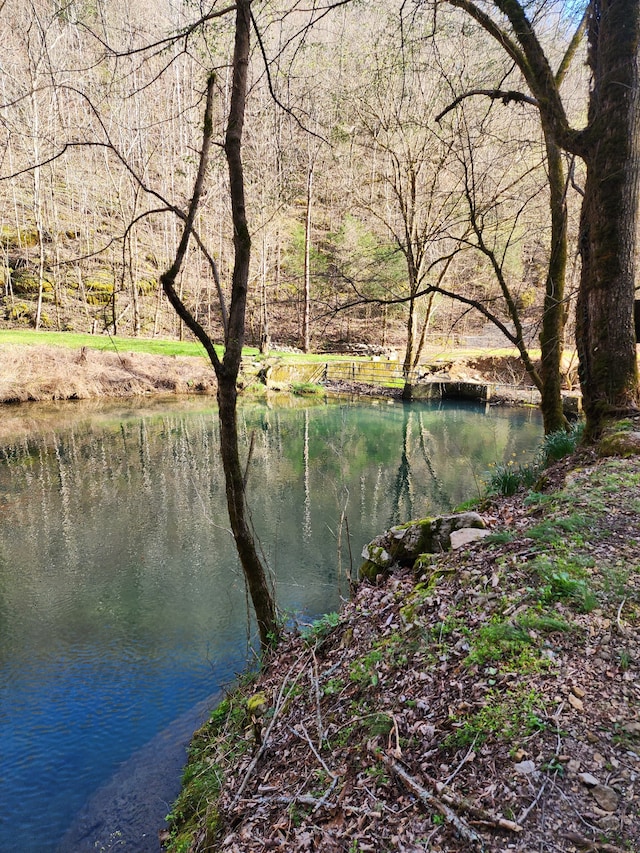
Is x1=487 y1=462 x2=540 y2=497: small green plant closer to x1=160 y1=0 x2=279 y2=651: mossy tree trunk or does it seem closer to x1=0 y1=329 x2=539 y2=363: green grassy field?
x1=160 y1=0 x2=279 y2=651: mossy tree trunk

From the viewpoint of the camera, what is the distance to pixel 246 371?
2283 cm

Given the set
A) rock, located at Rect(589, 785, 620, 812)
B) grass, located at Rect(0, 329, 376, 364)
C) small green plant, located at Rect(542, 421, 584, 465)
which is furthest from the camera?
grass, located at Rect(0, 329, 376, 364)

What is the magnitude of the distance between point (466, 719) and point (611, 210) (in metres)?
4.55

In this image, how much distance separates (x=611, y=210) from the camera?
14.9ft

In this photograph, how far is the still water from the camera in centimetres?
420

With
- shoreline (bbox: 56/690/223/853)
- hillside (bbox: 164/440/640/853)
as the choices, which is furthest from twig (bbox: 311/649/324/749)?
shoreline (bbox: 56/690/223/853)

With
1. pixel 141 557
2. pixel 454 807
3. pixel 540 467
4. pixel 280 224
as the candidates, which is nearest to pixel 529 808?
pixel 454 807

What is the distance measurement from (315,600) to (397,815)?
4.34 metres

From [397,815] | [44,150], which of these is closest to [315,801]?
[397,815]

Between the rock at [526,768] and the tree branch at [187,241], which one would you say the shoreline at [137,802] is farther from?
the tree branch at [187,241]

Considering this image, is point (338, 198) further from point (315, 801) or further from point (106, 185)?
point (315, 801)

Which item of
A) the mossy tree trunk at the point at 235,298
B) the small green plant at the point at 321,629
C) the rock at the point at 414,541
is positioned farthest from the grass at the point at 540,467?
the mossy tree trunk at the point at 235,298

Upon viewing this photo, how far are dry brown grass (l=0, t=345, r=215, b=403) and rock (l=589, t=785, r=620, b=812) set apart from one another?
1896 centimetres

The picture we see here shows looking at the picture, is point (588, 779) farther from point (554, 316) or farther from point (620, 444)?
point (554, 316)
